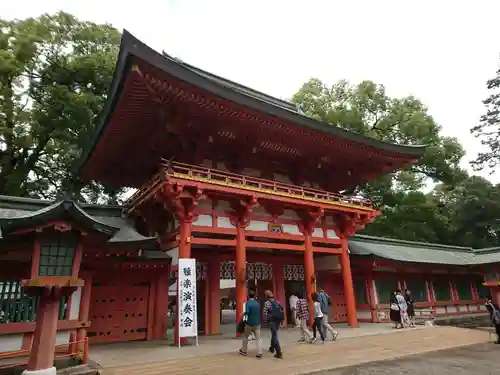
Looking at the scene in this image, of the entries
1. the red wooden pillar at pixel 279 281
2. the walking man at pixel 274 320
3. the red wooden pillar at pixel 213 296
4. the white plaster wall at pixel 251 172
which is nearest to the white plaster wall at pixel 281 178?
the white plaster wall at pixel 251 172

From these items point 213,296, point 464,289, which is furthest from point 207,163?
point 464,289

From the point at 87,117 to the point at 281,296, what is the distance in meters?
17.4

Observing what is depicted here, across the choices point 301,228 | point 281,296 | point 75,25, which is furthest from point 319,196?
point 75,25

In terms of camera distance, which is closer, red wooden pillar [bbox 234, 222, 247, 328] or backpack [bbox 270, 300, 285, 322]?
backpack [bbox 270, 300, 285, 322]

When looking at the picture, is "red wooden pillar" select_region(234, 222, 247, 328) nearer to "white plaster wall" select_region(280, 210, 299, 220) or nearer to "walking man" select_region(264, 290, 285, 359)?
"white plaster wall" select_region(280, 210, 299, 220)

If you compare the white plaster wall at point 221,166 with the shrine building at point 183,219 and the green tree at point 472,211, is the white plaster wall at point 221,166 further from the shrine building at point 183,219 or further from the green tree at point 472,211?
the green tree at point 472,211

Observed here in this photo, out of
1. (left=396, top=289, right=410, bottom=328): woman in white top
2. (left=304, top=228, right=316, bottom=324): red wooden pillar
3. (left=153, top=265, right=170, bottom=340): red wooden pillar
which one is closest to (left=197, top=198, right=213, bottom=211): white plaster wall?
(left=153, top=265, right=170, bottom=340): red wooden pillar

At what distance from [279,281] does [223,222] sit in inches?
191

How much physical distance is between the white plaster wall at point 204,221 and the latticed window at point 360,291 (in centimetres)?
977

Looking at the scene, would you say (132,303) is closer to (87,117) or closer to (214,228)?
(214,228)

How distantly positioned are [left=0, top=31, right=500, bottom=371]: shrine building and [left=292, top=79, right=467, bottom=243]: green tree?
44.6ft

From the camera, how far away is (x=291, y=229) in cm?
1452

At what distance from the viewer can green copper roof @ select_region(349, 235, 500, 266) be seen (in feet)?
60.8

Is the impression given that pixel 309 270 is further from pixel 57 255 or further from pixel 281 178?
pixel 57 255
